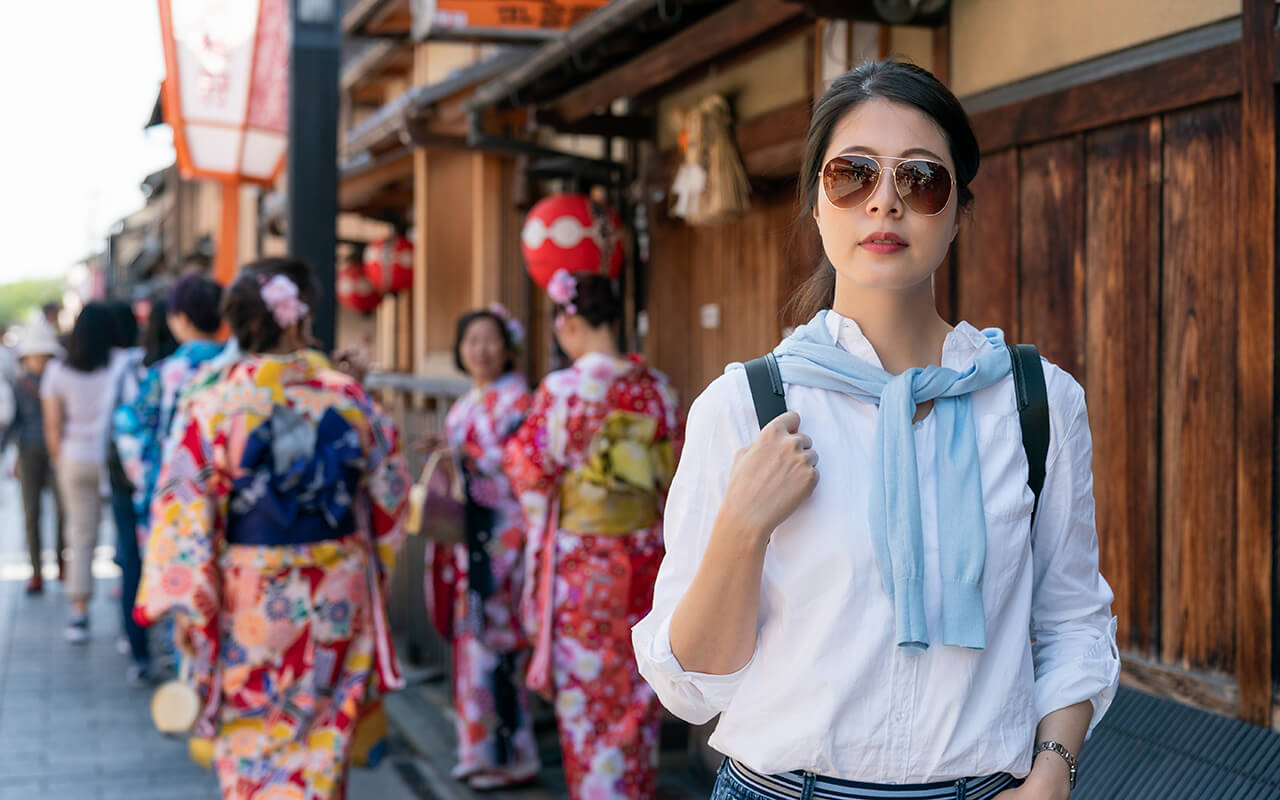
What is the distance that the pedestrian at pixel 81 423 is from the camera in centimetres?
845

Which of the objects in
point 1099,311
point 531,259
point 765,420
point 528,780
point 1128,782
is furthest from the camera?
point 531,259

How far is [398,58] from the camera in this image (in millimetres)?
12883

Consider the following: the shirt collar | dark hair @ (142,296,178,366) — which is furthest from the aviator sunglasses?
dark hair @ (142,296,178,366)

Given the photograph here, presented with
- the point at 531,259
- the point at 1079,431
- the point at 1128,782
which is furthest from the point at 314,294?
the point at 1079,431

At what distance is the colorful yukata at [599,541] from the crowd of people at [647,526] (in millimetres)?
11

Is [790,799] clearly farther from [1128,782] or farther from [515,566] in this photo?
[515,566]

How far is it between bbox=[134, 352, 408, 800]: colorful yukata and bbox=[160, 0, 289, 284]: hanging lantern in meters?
2.06

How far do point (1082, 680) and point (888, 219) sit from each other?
656 mm

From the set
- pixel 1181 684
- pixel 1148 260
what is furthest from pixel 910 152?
pixel 1181 684

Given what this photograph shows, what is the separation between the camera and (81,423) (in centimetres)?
850

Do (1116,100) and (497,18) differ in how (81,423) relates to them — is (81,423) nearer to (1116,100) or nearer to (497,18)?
(497,18)

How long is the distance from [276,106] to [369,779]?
129 inches

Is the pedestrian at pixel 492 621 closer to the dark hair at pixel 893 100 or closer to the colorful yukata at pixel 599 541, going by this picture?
the colorful yukata at pixel 599 541

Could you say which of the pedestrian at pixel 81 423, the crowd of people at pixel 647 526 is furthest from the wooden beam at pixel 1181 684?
the pedestrian at pixel 81 423
